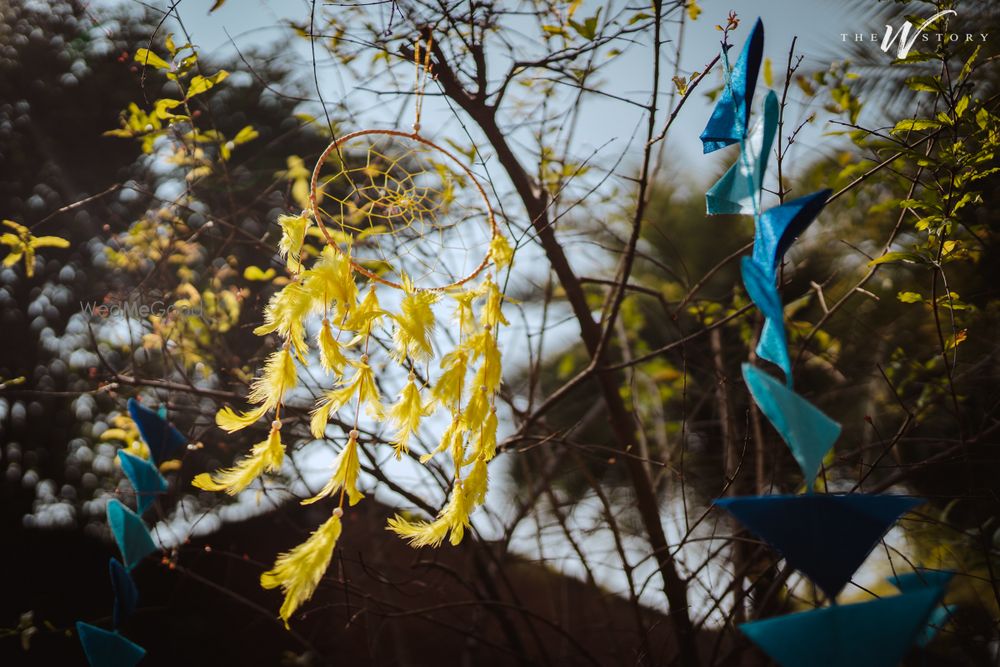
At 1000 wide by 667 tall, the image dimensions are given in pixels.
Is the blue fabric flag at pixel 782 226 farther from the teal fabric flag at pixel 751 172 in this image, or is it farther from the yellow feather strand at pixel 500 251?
the yellow feather strand at pixel 500 251

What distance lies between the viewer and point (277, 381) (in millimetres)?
999

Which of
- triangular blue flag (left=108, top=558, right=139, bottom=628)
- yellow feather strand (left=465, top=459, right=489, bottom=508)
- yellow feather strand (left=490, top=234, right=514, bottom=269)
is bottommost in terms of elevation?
triangular blue flag (left=108, top=558, right=139, bottom=628)

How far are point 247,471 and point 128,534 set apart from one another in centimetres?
51

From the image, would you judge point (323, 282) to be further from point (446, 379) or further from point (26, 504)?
point (26, 504)

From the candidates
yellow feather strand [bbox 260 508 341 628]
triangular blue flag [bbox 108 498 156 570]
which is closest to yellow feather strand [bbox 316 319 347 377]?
yellow feather strand [bbox 260 508 341 628]

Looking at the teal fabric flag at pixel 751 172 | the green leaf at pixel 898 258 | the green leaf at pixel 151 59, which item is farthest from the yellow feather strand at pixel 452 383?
the green leaf at pixel 151 59

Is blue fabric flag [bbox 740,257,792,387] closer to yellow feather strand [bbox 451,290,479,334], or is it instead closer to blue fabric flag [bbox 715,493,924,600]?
blue fabric flag [bbox 715,493,924,600]

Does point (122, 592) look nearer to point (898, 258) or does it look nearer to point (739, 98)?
point (739, 98)

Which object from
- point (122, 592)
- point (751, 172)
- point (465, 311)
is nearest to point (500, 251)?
point (465, 311)

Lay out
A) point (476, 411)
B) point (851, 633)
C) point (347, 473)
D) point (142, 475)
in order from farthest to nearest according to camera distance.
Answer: point (142, 475) → point (476, 411) → point (347, 473) → point (851, 633)

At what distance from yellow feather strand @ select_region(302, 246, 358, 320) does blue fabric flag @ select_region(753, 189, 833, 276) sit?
1.87ft

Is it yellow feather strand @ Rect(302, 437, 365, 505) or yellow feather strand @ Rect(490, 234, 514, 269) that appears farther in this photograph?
yellow feather strand @ Rect(490, 234, 514, 269)

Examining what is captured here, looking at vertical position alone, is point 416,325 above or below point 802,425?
above

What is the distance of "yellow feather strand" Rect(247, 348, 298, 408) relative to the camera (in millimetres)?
991
